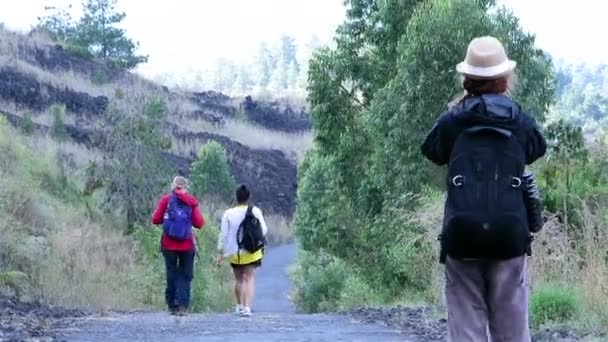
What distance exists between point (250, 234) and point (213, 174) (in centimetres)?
4477

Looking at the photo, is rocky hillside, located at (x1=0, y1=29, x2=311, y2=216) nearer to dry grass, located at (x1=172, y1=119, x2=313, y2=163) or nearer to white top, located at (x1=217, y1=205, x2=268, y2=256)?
dry grass, located at (x1=172, y1=119, x2=313, y2=163)

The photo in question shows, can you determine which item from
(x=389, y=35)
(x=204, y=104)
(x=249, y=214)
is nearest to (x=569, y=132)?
(x=389, y=35)

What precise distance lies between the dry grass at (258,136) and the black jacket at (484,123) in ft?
248

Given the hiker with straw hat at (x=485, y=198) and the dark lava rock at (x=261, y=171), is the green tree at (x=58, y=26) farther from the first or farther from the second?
the hiker with straw hat at (x=485, y=198)

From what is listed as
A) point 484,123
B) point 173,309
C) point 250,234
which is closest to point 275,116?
point 173,309

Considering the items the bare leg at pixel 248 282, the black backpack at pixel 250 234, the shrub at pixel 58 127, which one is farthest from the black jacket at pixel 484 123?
the shrub at pixel 58 127

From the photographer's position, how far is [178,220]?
595 inches

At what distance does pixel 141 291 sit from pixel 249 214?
8.22 meters

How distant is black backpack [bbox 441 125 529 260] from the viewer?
570cm

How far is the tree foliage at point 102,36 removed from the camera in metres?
75.7

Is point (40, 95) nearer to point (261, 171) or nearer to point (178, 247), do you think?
point (261, 171)

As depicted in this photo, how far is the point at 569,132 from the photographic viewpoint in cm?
2538

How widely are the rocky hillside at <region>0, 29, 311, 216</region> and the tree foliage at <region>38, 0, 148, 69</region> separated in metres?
1.42

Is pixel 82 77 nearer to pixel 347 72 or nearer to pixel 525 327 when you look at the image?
pixel 347 72
